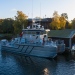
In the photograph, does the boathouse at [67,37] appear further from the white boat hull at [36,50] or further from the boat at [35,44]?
the white boat hull at [36,50]

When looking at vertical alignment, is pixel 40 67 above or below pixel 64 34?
below

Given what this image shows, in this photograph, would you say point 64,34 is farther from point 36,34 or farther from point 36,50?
point 36,50

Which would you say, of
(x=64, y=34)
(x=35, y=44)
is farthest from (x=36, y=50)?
(x=64, y=34)

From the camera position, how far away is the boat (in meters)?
40.5

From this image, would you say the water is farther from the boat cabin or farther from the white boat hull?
the boat cabin

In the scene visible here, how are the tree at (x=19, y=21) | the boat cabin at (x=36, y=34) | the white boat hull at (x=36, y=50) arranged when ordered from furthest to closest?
the tree at (x=19, y=21) → the boat cabin at (x=36, y=34) → the white boat hull at (x=36, y=50)

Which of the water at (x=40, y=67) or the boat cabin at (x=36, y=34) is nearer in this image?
the water at (x=40, y=67)

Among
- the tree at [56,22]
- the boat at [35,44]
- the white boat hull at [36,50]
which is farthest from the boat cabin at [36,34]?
the tree at [56,22]

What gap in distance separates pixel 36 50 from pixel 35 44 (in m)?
1.32

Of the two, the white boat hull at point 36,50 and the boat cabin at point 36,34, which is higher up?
the boat cabin at point 36,34

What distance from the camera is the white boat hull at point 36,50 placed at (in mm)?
40175

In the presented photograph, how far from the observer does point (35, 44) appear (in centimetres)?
4266

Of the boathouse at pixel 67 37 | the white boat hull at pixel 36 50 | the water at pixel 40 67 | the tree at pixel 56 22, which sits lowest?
the water at pixel 40 67

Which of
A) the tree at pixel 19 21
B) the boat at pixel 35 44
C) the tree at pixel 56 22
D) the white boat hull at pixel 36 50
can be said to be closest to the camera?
the white boat hull at pixel 36 50
